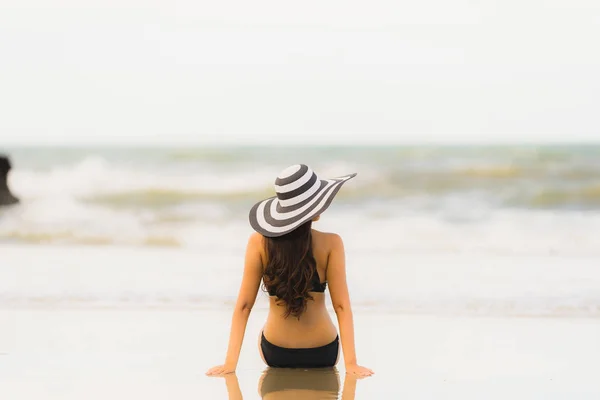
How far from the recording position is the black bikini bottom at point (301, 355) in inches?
168

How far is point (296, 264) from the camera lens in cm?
389

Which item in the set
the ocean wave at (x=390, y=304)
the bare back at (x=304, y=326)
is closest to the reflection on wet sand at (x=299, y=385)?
the bare back at (x=304, y=326)

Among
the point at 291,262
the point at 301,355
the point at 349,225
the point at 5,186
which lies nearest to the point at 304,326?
the point at 301,355

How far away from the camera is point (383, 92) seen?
26547mm

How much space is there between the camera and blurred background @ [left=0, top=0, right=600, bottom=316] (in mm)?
17422

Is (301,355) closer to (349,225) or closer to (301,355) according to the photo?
(301,355)

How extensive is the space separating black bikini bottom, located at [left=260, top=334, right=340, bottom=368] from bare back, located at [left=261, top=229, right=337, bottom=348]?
1.0 inches

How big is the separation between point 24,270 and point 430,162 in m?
13.0

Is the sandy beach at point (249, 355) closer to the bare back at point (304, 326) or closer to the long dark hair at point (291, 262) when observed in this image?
the bare back at point (304, 326)

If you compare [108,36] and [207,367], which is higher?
[108,36]

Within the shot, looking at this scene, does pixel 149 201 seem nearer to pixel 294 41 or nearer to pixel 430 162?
pixel 430 162

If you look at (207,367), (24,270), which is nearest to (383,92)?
(24,270)

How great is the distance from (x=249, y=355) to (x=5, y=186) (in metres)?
14.6

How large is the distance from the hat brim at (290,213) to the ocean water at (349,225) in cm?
300
